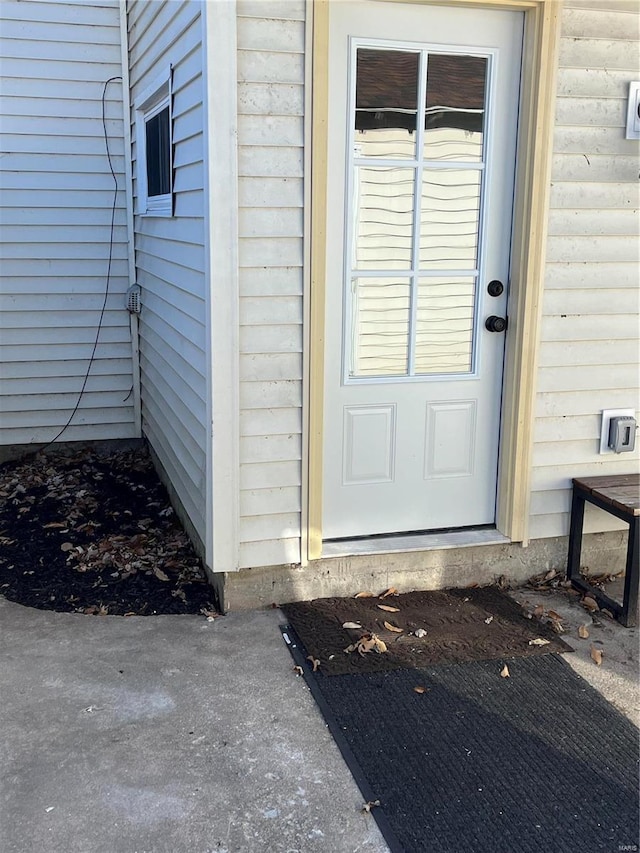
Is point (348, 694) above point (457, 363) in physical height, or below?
below

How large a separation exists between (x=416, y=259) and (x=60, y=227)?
319 cm

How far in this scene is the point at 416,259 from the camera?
3639 millimetres

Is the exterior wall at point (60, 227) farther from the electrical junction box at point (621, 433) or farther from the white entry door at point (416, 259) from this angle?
the electrical junction box at point (621, 433)

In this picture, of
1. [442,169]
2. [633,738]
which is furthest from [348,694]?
[442,169]

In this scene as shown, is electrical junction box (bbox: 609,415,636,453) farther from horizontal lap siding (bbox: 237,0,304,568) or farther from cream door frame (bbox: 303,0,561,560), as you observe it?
horizontal lap siding (bbox: 237,0,304,568)

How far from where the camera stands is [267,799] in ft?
8.12

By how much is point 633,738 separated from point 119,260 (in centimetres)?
463

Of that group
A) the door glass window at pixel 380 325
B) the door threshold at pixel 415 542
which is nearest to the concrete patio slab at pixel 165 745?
the door threshold at pixel 415 542

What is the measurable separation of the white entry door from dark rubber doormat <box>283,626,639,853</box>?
3.04ft

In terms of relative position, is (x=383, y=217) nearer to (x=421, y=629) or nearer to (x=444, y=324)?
(x=444, y=324)

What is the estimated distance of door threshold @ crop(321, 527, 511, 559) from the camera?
3725 mm

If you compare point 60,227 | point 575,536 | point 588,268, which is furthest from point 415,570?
point 60,227

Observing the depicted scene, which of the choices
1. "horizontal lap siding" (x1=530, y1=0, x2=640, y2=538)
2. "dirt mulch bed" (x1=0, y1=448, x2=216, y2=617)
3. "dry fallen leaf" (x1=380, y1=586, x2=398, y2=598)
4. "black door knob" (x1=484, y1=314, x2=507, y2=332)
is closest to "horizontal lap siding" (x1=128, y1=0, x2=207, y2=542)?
"dirt mulch bed" (x1=0, y1=448, x2=216, y2=617)

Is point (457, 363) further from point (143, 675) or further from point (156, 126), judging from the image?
point (156, 126)
